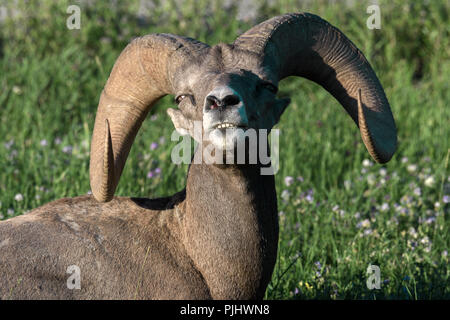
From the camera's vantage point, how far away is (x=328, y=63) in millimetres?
4645

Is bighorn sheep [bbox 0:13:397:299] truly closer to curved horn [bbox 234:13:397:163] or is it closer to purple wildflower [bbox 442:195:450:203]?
curved horn [bbox 234:13:397:163]

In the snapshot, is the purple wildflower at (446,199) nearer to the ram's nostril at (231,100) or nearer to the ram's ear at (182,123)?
the ram's ear at (182,123)

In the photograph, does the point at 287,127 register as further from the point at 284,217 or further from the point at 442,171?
the point at 284,217

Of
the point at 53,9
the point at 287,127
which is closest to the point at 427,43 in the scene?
the point at 287,127

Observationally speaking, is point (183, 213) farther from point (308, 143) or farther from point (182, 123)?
point (308, 143)

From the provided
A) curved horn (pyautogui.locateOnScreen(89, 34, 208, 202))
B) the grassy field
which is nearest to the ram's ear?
curved horn (pyautogui.locateOnScreen(89, 34, 208, 202))

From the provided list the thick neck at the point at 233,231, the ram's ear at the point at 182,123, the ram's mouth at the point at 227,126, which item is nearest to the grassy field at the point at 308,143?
the thick neck at the point at 233,231

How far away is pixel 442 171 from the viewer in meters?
7.35

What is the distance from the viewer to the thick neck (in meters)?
4.20

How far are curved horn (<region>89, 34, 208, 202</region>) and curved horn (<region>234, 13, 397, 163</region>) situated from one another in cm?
36


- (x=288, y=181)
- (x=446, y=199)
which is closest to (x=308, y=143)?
(x=288, y=181)

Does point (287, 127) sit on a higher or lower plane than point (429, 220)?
higher
